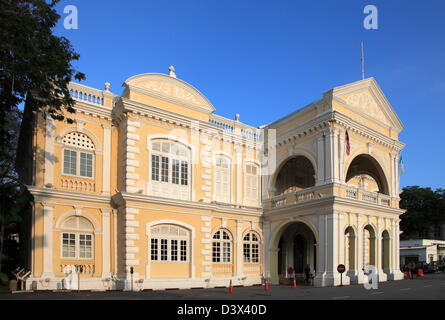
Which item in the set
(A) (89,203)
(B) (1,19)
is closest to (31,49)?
(B) (1,19)

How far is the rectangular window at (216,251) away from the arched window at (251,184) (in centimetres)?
359

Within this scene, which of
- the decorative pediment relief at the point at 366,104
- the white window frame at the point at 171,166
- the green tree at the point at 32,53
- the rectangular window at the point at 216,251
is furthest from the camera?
the decorative pediment relief at the point at 366,104

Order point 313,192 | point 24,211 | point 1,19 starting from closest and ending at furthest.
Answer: point 1,19 → point 24,211 → point 313,192

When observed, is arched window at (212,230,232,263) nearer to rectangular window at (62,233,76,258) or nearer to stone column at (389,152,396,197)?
rectangular window at (62,233,76,258)

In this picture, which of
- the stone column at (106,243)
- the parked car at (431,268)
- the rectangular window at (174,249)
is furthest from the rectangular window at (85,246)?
the parked car at (431,268)

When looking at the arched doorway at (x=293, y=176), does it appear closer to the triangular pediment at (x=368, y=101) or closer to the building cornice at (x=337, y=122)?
the building cornice at (x=337, y=122)

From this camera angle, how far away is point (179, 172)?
2170cm

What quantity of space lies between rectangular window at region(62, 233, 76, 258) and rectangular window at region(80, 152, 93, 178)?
3.03 meters

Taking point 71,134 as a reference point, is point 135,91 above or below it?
above

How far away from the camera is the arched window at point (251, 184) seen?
2553cm

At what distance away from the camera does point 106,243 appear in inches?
776

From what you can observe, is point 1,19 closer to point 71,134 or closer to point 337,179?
point 71,134

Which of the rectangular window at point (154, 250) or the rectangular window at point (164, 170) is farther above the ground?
the rectangular window at point (164, 170)
